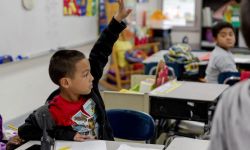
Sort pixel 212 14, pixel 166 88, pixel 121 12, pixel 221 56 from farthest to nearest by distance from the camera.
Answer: pixel 212 14, pixel 221 56, pixel 166 88, pixel 121 12

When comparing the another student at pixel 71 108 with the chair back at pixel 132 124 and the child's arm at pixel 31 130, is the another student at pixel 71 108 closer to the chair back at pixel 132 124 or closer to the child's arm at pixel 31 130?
the child's arm at pixel 31 130

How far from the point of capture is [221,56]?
4.16 m

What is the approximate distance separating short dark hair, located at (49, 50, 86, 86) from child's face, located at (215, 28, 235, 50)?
2.49m

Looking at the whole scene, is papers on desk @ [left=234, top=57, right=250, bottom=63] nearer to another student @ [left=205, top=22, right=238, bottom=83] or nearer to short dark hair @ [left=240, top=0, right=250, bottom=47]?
another student @ [left=205, top=22, right=238, bottom=83]

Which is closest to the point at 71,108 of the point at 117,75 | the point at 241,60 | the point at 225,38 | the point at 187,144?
the point at 187,144

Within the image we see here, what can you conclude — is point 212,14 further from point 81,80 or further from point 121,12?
point 81,80

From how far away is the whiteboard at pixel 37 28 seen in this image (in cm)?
410

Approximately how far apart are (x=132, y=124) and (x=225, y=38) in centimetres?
221

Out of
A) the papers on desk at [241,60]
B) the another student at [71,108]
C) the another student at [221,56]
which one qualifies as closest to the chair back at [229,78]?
the another student at [221,56]

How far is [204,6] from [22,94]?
4340 millimetres

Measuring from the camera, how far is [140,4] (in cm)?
739

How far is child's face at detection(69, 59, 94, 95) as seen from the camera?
82.2 inches

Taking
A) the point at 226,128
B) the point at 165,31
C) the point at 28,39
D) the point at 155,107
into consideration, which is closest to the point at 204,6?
the point at 165,31

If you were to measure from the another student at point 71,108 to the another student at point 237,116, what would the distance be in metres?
1.24
